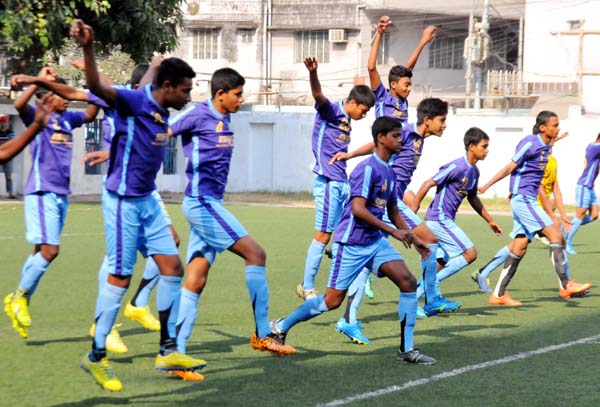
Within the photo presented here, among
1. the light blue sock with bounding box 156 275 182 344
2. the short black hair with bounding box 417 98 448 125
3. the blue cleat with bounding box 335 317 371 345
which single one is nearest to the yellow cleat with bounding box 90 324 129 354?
the light blue sock with bounding box 156 275 182 344

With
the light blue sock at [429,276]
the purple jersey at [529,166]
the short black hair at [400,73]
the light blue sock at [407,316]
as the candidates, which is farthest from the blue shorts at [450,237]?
the light blue sock at [407,316]

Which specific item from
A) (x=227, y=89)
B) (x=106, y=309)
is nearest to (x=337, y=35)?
(x=227, y=89)

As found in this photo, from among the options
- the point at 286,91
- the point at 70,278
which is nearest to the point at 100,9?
the point at 70,278

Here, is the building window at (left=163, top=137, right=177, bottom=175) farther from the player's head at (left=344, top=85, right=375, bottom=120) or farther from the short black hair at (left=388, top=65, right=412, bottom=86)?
the player's head at (left=344, top=85, right=375, bottom=120)

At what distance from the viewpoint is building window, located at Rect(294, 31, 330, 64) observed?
159 feet

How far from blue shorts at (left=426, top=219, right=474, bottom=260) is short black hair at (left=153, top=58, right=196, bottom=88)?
14.6 feet

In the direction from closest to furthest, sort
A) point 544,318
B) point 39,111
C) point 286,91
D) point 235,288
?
point 39,111
point 544,318
point 235,288
point 286,91

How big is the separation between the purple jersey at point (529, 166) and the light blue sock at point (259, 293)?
182 inches

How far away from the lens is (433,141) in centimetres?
3553

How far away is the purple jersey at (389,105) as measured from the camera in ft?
37.5

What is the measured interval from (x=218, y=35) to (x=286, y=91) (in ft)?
13.0

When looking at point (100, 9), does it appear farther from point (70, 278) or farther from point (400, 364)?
point (400, 364)

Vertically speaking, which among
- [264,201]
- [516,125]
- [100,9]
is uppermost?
[100,9]

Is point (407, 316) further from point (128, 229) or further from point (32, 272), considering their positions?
point (32, 272)
